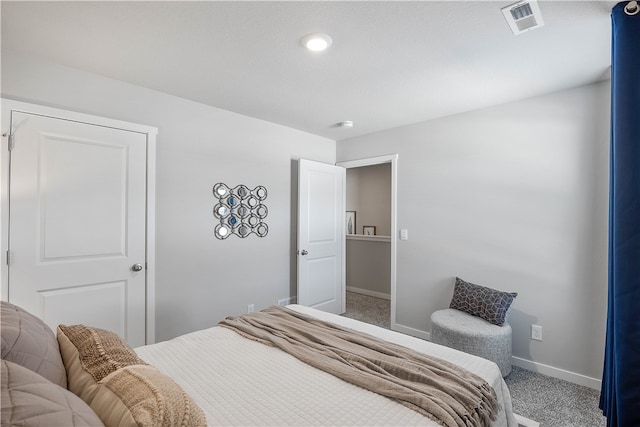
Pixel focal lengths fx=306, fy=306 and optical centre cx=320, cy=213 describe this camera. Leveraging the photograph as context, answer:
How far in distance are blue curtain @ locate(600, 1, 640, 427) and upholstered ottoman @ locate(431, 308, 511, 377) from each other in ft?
3.05

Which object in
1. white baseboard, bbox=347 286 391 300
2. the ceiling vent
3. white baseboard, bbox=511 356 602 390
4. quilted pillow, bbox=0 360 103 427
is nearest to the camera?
quilted pillow, bbox=0 360 103 427

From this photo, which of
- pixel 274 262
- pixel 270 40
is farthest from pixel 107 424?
pixel 274 262

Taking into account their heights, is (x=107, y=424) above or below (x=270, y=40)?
below

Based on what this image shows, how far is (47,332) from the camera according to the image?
121 centimetres

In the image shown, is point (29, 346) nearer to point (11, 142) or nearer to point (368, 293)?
point (11, 142)

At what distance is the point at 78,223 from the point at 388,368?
2.45m

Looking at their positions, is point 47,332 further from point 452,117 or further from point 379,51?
point 452,117

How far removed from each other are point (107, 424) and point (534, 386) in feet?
9.92

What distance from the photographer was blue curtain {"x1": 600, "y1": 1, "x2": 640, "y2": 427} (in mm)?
1464

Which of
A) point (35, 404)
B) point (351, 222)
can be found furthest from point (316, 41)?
point (351, 222)

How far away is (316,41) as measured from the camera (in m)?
1.93

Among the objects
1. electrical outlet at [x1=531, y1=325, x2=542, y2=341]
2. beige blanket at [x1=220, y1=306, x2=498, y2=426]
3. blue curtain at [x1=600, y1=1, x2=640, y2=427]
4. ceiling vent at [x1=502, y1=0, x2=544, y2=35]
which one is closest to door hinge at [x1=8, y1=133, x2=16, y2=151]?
beige blanket at [x1=220, y1=306, x2=498, y2=426]

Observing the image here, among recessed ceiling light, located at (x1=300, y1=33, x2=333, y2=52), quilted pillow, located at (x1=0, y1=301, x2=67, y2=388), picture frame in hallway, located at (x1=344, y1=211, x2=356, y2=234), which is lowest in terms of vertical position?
quilted pillow, located at (x1=0, y1=301, x2=67, y2=388)

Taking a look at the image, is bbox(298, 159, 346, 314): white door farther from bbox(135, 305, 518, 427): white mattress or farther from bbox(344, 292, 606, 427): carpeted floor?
bbox(344, 292, 606, 427): carpeted floor
